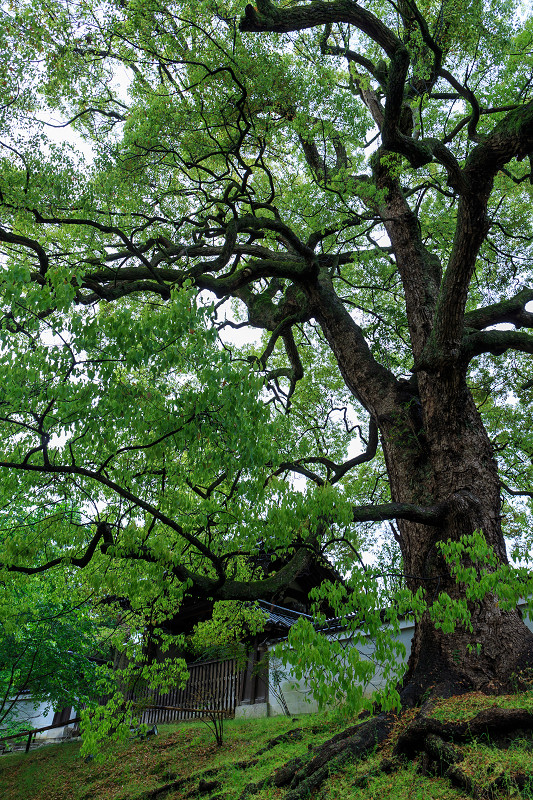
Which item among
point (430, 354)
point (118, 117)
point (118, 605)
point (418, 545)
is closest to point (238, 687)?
point (118, 605)

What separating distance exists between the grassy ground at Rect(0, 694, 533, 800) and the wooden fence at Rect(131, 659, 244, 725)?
591mm

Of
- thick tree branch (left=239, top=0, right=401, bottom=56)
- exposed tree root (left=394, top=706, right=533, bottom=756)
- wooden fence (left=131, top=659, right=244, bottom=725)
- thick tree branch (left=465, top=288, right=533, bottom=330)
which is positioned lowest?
wooden fence (left=131, top=659, right=244, bottom=725)

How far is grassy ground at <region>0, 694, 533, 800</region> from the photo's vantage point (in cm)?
453

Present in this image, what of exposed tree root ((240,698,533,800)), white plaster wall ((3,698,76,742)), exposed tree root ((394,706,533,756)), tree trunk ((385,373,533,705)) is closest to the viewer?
exposed tree root ((240,698,533,800))

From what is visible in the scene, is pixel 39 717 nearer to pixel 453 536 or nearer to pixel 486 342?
pixel 453 536

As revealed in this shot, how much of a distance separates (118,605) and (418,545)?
948 centimetres

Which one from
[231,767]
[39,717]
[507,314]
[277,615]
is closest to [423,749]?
[231,767]

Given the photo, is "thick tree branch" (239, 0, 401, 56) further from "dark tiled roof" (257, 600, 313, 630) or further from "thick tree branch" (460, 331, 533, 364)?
"dark tiled roof" (257, 600, 313, 630)

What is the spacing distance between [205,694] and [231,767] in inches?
236

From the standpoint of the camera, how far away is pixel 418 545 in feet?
22.4

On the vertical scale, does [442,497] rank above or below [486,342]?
below

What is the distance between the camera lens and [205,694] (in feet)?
45.2

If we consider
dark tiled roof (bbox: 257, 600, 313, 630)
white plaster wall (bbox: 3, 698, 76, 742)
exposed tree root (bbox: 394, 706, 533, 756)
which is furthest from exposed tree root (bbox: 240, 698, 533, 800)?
white plaster wall (bbox: 3, 698, 76, 742)

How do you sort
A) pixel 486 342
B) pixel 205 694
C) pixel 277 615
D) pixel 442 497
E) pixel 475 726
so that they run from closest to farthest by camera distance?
pixel 475 726 → pixel 442 497 → pixel 486 342 → pixel 205 694 → pixel 277 615
